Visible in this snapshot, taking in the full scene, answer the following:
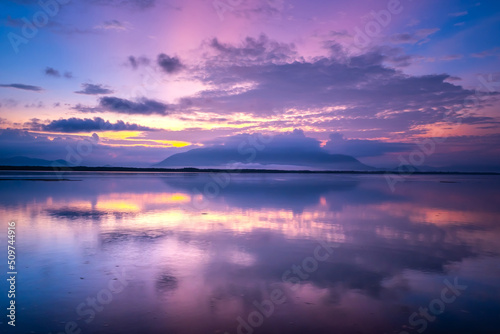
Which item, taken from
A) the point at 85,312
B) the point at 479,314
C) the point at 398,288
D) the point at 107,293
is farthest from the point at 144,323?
the point at 479,314

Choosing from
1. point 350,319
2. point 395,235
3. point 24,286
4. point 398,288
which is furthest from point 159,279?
point 395,235

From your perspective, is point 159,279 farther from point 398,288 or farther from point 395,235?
point 395,235

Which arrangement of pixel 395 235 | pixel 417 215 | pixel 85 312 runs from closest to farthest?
pixel 85 312
pixel 395 235
pixel 417 215

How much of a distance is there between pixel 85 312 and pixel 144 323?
1.45 metres

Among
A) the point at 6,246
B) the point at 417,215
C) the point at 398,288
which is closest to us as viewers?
the point at 398,288

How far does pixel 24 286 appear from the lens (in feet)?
26.7

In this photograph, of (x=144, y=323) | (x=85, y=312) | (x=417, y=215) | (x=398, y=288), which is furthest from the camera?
(x=417, y=215)

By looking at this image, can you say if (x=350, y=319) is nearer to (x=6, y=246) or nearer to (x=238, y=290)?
(x=238, y=290)

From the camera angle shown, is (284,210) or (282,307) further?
(284,210)

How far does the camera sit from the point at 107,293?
7.77 metres

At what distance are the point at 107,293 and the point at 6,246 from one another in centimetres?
679

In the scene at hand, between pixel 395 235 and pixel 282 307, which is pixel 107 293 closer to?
pixel 282 307

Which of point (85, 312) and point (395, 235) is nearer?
point (85, 312)

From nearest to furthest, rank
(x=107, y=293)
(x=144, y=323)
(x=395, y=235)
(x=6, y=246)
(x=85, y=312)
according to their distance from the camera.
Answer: (x=144, y=323)
(x=85, y=312)
(x=107, y=293)
(x=6, y=246)
(x=395, y=235)
